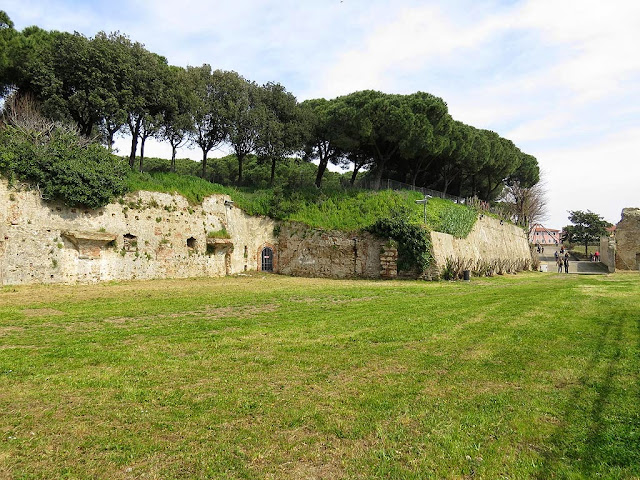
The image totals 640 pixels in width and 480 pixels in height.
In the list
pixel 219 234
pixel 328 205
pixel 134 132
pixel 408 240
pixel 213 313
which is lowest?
pixel 213 313

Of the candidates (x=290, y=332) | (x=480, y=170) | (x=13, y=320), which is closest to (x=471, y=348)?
(x=290, y=332)

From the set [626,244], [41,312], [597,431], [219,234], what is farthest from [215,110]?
[626,244]

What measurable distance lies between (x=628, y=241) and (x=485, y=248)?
45.0 feet

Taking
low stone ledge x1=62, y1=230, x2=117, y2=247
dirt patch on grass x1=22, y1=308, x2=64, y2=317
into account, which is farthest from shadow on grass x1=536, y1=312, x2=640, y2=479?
low stone ledge x1=62, y1=230, x2=117, y2=247

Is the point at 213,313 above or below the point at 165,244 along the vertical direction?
below

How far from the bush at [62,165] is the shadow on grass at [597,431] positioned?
19.2 metres

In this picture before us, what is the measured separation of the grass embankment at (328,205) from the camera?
2456 cm

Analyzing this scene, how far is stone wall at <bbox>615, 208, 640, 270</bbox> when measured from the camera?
3475 cm

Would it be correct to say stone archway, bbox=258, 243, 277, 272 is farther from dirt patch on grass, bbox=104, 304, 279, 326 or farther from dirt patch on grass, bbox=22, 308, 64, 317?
dirt patch on grass, bbox=22, 308, 64, 317

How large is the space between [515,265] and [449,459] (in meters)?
33.5

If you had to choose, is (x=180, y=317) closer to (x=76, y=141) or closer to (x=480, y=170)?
(x=76, y=141)

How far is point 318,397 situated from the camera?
16.1 feet

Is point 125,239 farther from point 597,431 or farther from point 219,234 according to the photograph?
point 597,431

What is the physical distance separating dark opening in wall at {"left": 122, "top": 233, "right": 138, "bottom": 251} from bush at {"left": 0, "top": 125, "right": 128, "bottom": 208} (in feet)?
6.45
